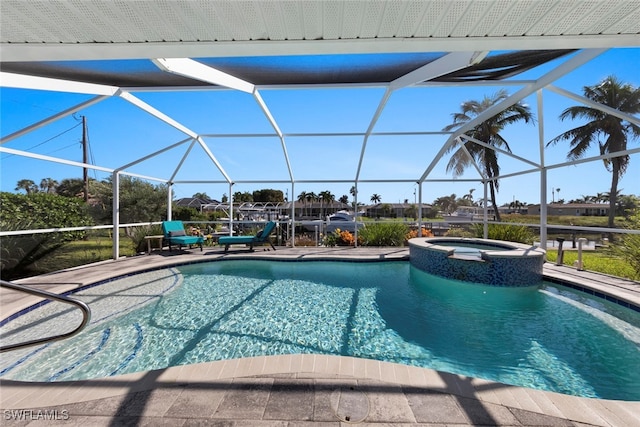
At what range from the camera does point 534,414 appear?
2020 mm

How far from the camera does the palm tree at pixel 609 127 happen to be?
55.0 feet

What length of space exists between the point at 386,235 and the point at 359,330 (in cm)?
719

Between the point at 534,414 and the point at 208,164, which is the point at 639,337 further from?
the point at 208,164

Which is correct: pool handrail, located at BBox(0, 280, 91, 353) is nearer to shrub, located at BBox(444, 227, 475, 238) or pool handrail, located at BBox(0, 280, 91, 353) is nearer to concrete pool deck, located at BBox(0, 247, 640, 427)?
concrete pool deck, located at BBox(0, 247, 640, 427)

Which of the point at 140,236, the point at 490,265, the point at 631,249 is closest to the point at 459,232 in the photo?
the point at 631,249

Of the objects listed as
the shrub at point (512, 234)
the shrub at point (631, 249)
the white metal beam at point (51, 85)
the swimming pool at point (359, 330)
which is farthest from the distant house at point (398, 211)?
the white metal beam at point (51, 85)

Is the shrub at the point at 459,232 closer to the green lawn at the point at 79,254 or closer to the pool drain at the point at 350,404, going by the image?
the pool drain at the point at 350,404

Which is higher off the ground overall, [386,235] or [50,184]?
[50,184]

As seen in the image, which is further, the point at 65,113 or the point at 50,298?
the point at 65,113

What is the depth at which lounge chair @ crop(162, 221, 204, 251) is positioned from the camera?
9.23 meters

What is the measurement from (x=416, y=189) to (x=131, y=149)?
1039 cm

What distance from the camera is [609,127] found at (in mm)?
17375

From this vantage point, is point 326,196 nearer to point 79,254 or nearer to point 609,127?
point 609,127

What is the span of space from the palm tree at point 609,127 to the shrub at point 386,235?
15156 millimetres
